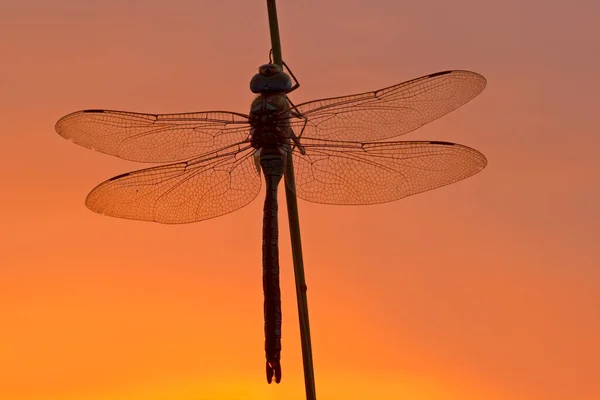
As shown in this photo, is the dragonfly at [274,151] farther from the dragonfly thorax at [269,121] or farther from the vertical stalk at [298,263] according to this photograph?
the vertical stalk at [298,263]

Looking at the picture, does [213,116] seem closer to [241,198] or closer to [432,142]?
[241,198]

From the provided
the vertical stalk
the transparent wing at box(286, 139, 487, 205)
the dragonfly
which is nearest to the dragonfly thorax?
the dragonfly

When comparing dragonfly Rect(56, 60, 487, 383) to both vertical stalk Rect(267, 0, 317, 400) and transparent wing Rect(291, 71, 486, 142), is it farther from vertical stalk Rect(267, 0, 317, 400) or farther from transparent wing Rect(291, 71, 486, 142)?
vertical stalk Rect(267, 0, 317, 400)

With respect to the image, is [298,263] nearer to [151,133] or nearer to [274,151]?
[274,151]

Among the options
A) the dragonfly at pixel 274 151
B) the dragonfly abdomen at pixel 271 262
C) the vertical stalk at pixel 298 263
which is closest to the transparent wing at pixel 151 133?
the dragonfly at pixel 274 151

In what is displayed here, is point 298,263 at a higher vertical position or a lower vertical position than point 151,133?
lower

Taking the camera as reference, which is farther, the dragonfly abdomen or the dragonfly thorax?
the dragonfly thorax

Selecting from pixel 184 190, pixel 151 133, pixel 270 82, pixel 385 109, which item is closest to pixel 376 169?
pixel 385 109
